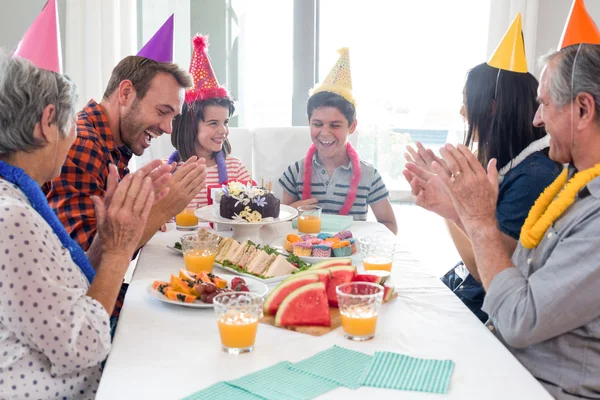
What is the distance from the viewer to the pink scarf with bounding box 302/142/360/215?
3162mm

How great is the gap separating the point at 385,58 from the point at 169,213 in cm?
322

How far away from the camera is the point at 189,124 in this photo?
3297mm

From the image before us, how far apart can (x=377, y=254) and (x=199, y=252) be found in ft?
1.79

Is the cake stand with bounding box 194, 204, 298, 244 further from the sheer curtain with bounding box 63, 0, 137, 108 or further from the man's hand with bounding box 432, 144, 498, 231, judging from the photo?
the sheer curtain with bounding box 63, 0, 137, 108

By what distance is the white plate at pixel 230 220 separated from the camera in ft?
7.84

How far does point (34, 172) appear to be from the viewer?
1489 millimetres

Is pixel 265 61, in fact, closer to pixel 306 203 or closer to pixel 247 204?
pixel 306 203

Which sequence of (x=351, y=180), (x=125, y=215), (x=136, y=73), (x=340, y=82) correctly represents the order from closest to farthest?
(x=125, y=215) → (x=136, y=73) → (x=351, y=180) → (x=340, y=82)

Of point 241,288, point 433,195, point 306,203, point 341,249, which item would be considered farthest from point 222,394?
point 306,203

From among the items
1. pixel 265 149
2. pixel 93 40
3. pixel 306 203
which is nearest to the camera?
pixel 306 203

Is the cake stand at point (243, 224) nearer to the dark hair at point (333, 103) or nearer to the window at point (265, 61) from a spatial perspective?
the dark hair at point (333, 103)

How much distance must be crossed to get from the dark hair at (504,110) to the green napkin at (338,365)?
1.10 meters

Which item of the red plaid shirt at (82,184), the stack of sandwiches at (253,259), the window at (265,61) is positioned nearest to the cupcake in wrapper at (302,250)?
the stack of sandwiches at (253,259)

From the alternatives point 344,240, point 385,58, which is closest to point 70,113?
point 344,240
